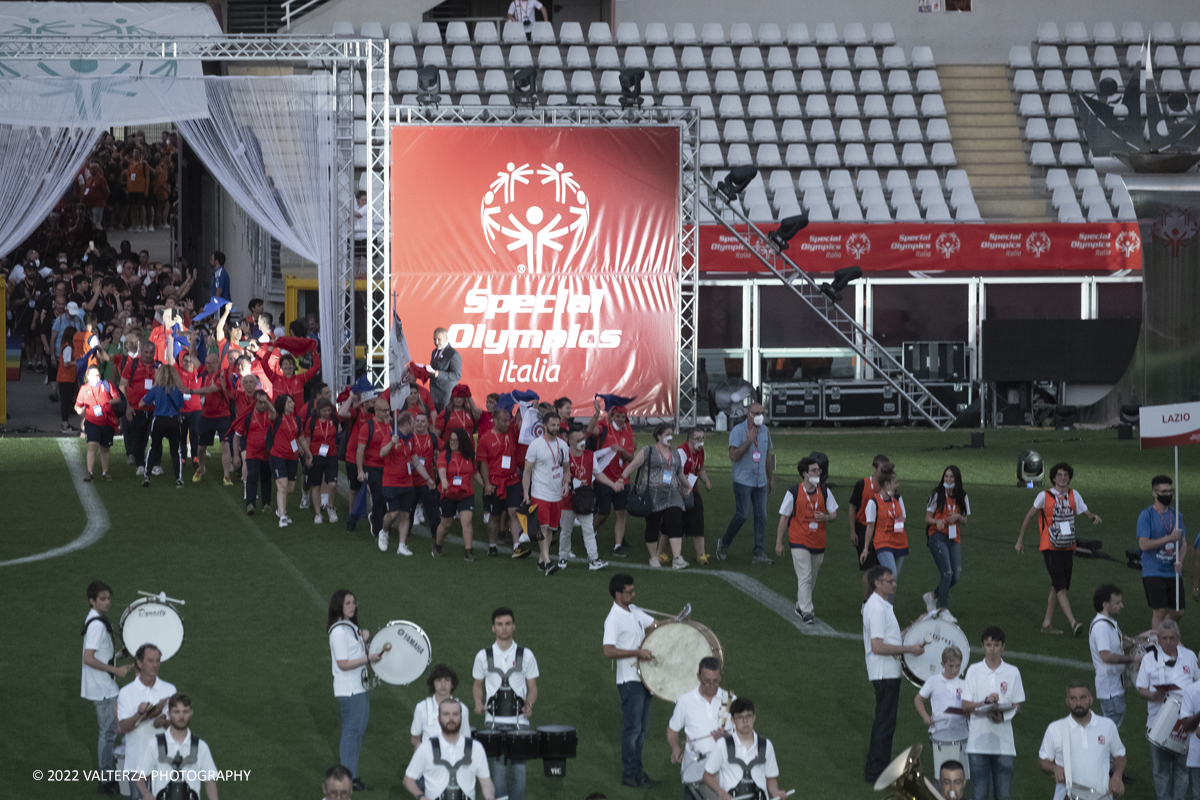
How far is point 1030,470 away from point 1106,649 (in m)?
9.57

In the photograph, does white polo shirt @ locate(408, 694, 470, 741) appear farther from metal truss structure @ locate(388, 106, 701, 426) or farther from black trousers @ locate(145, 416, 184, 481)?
metal truss structure @ locate(388, 106, 701, 426)

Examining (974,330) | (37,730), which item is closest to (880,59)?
(974,330)

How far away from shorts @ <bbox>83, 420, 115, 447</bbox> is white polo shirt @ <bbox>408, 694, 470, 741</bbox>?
12028 millimetres

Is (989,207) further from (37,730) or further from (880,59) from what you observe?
(37,730)

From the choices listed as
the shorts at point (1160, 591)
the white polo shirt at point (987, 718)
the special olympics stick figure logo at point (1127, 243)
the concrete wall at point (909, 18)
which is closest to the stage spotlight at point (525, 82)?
the special olympics stick figure logo at point (1127, 243)

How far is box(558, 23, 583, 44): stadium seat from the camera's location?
34.7 metres

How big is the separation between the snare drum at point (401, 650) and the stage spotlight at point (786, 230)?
18.1 m

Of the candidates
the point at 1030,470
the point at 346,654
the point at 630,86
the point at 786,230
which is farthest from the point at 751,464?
the point at 786,230

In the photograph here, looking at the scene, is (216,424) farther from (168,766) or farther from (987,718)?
(987,718)

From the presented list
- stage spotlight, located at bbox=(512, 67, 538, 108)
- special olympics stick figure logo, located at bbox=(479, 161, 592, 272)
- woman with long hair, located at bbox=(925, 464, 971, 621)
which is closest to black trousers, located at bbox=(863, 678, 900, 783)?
woman with long hair, located at bbox=(925, 464, 971, 621)

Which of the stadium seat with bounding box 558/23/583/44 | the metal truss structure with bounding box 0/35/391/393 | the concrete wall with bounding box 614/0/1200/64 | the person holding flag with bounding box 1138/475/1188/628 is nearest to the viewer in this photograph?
the person holding flag with bounding box 1138/475/1188/628

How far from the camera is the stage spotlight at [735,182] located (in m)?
25.7

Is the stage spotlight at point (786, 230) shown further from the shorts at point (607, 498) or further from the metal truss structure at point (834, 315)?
the shorts at point (607, 498)

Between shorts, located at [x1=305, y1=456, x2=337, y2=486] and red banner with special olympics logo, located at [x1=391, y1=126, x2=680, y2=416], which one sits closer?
shorts, located at [x1=305, y1=456, x2=337, y2=486]
